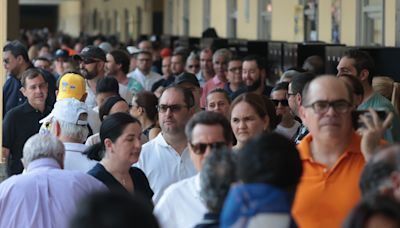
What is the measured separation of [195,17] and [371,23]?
51.9ft

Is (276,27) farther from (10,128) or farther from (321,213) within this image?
(321,213)

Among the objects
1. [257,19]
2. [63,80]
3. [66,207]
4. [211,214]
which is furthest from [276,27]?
[211,214]

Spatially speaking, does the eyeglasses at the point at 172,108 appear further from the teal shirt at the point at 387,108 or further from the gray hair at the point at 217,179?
the gray hair at the point at 217,179

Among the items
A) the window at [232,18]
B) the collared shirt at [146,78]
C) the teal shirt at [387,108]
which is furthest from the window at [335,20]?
the teal shirt at [387,108]

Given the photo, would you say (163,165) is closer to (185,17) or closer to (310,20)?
(310,20)

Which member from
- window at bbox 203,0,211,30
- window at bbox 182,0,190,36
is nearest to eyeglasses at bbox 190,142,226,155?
window at bbox 203,0,211,30

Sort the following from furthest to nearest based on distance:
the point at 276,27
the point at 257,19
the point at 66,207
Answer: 1. the point at 257,19
2. the point at 276,27
3. the point at 66,207

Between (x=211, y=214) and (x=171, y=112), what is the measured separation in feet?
11.8

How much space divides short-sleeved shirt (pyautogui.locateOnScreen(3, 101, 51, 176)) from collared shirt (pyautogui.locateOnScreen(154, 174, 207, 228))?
4.38m

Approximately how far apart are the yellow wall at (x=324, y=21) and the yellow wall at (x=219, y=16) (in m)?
8.28

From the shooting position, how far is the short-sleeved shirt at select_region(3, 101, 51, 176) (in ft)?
34.1

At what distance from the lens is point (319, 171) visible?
6148mm

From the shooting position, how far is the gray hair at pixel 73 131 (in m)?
8.63

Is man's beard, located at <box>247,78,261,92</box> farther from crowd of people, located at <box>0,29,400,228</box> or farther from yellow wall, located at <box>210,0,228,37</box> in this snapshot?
yellow wall, located at <box>210,0,228,37</box>
